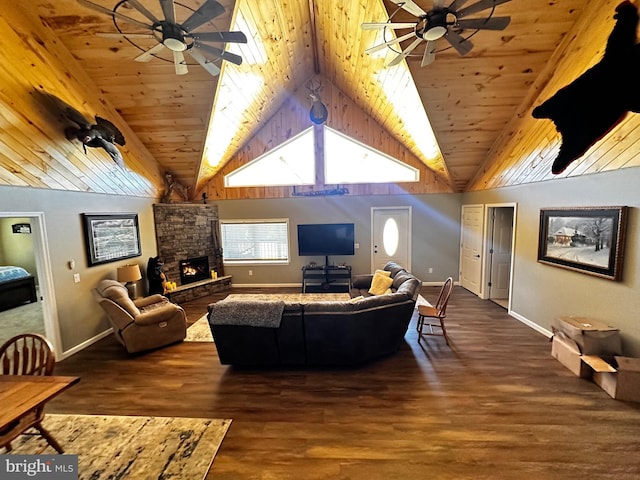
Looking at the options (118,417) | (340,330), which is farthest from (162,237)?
(340,330)

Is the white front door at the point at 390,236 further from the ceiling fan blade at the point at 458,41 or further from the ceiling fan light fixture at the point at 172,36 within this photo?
→ the ceiling fan light fixture at the point at 172,36

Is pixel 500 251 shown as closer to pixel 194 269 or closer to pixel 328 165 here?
pixel 328 165

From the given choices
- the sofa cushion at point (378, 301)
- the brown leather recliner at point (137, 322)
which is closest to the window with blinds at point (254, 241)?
the brown leather recliner at point (137, 322)

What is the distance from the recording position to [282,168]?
7.03 m

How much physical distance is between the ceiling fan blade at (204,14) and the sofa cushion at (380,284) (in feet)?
13.5

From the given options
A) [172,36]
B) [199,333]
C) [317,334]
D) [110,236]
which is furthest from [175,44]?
[199,333]

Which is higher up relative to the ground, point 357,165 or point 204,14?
point 204,14

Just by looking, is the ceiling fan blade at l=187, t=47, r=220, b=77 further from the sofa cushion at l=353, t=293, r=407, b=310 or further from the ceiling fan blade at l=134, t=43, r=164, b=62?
the sofa cushion at l=353, t=293, r=407, b=310

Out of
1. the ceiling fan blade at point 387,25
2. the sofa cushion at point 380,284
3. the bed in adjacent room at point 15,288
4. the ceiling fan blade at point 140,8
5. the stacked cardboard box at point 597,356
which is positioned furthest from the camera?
the bed in adjacent room at point 15,288

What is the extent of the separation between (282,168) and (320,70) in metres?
2.38

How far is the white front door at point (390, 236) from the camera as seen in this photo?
278 inches

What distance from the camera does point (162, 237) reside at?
6.24 metres

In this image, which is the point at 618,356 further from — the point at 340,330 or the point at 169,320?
the point at 169,320
